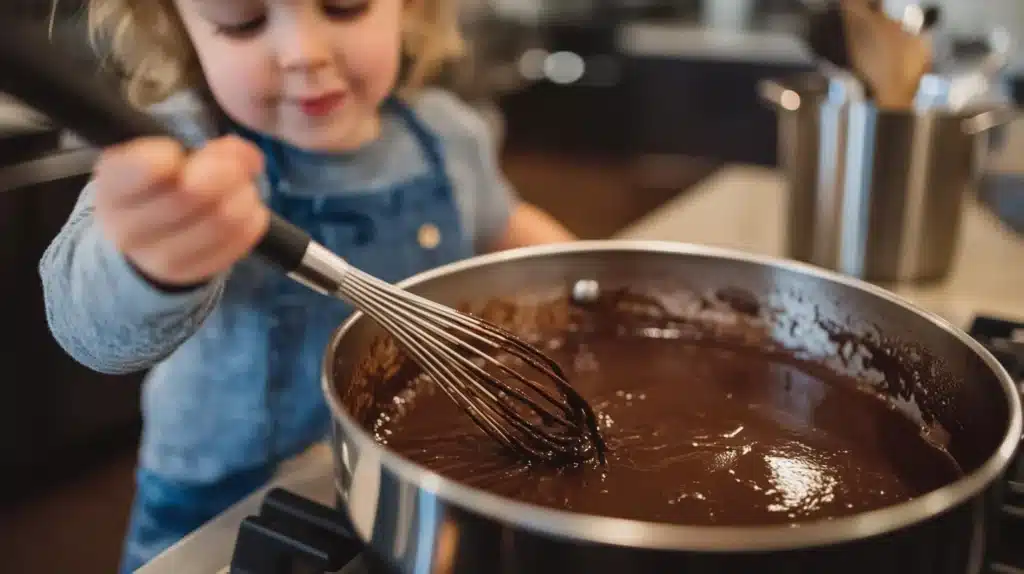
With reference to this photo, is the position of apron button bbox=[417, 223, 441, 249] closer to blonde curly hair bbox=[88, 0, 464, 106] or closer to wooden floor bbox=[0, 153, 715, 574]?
blonde curly hair bbox=[88, 0, 464, 106]

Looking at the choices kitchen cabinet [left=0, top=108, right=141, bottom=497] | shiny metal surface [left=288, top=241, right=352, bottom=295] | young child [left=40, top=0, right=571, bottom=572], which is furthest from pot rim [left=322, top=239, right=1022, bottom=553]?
kitchen cabinet [left=0, top=108, right=141, bottom=497]

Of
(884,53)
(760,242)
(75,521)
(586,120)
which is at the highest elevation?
(884,53)

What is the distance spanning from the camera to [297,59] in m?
0.63

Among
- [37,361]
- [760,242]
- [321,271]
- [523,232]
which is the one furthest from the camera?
[37,361]

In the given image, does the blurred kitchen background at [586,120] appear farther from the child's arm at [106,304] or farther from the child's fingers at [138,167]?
the child's fingers at [138,167]

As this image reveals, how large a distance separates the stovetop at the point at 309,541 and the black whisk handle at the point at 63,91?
0.21m

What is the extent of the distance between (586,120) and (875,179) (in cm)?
211

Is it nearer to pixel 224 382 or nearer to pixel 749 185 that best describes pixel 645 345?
pixel 224 382

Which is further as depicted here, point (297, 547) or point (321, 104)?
point (321, 104)

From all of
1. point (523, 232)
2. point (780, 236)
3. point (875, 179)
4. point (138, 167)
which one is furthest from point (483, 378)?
point (780, 236)

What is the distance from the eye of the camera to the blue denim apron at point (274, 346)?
748mm

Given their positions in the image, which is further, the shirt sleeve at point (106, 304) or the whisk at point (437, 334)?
the shirt sleeve at point (106, 304)

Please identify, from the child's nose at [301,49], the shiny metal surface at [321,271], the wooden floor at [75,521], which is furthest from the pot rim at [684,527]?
the wooden floor at [75,521]

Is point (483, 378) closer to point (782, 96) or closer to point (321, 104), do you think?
point (321, 104)
